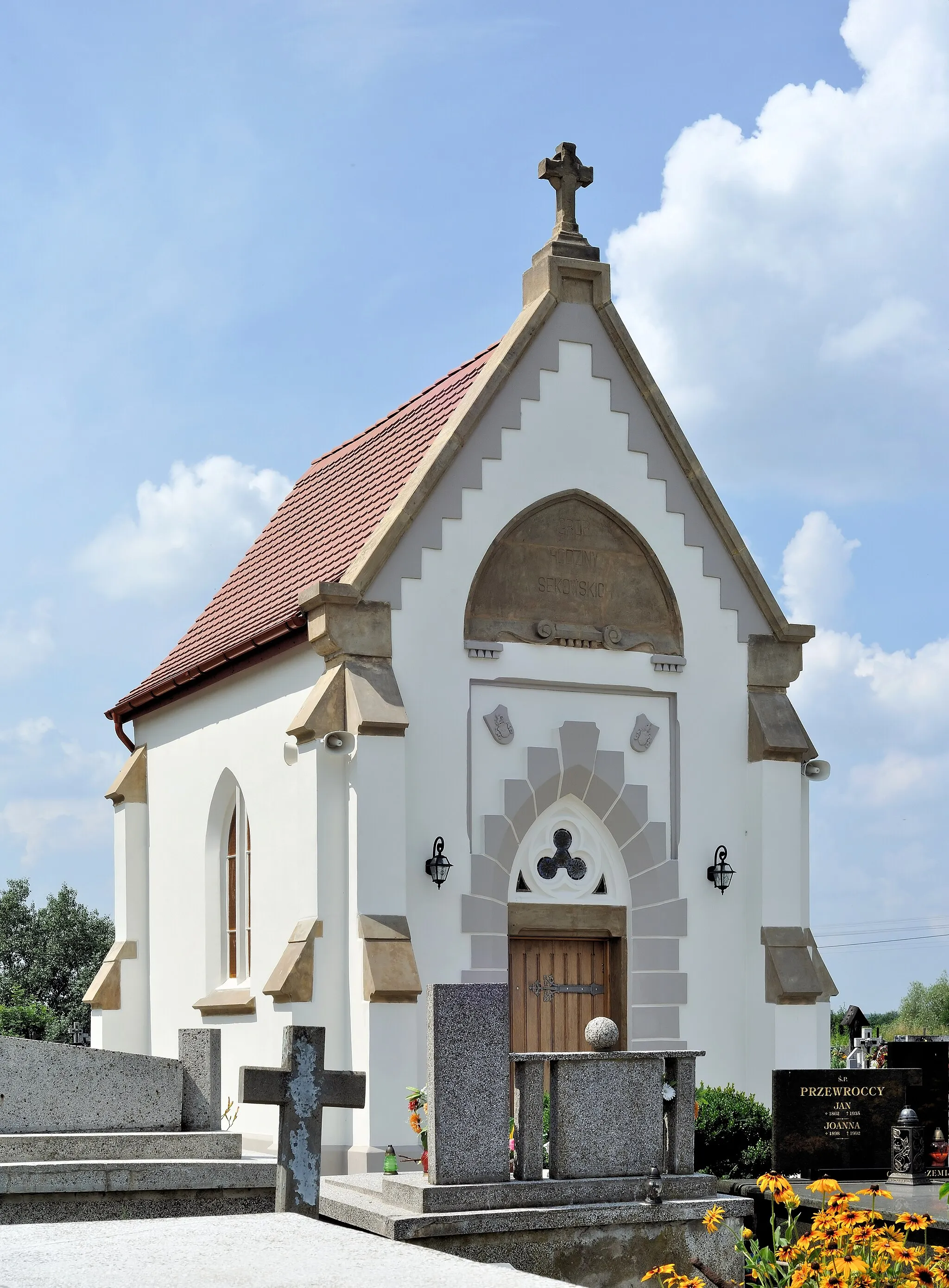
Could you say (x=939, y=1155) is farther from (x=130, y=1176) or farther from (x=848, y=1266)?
(x=848, y=1266)

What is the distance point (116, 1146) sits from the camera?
1076 centimetres

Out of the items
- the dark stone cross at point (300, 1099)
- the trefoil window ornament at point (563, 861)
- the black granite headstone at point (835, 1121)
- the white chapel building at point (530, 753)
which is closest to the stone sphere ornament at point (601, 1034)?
the dark stone cross at point (300, 1099)

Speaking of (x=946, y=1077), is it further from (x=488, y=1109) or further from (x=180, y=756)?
(x=180, y=756)

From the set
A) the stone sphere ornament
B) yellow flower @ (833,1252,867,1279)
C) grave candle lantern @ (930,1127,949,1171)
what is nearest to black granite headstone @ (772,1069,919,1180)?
grave candle lantern @ (930,1127,949,1171)

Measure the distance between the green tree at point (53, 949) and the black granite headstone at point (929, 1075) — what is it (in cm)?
3361

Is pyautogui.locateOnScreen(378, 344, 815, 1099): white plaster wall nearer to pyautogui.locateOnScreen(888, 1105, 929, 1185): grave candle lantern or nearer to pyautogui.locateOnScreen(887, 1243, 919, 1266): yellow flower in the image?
pyautogui.locateOnScreen(888, 1105, 929, 1185): grave candle lantern

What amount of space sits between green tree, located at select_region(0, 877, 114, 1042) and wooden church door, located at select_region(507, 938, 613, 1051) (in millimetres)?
32067

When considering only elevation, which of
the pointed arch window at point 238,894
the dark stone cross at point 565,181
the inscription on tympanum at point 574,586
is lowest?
the pointed arch window at point 238,894

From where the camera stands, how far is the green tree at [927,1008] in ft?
251

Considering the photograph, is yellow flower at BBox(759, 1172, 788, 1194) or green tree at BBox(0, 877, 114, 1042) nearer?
yellow flower at BBox(759, 1172, 788, 1194)

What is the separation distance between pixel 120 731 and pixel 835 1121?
12.5 meters

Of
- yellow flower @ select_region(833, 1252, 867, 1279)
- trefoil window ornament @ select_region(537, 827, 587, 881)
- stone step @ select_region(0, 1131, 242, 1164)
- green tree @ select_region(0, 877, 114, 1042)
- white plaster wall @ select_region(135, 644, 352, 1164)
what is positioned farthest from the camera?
green tree @ select_region(0, 877, 114, 1042)

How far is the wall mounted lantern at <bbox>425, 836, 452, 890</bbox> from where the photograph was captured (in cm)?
1691

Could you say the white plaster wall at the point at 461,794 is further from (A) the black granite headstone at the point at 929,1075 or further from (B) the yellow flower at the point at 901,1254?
(B) the yellow flower at the point at 901,1254
